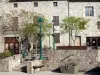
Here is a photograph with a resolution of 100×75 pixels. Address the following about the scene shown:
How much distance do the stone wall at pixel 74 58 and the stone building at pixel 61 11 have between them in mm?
21678

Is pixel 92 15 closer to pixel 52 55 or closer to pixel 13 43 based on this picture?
pixel 13 43

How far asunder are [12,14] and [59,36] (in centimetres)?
777

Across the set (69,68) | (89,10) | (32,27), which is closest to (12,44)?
(32,27)

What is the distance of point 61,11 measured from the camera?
171 feet

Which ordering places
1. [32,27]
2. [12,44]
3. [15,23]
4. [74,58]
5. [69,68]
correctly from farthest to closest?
[12,44], [15,23], [32,27], [74,58], [69,68]

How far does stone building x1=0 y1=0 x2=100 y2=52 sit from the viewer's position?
51.8 m

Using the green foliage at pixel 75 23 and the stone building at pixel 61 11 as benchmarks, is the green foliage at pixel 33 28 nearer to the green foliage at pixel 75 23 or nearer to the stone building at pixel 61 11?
the stone building at pixel 61 11

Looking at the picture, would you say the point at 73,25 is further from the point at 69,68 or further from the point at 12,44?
the point at 69,68

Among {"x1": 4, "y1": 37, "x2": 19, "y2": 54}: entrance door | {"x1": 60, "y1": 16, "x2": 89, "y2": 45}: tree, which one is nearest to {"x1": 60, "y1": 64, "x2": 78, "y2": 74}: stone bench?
{"x1": 60, "y1": 16, "x2": 89, "y2": 45}: tree

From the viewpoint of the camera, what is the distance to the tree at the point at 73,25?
50344mm

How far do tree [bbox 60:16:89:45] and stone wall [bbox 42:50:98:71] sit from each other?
20.6 m

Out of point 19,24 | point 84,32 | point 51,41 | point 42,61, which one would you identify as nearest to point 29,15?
point 19,24

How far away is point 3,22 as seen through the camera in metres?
51.1

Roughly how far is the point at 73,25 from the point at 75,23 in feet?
1.84
